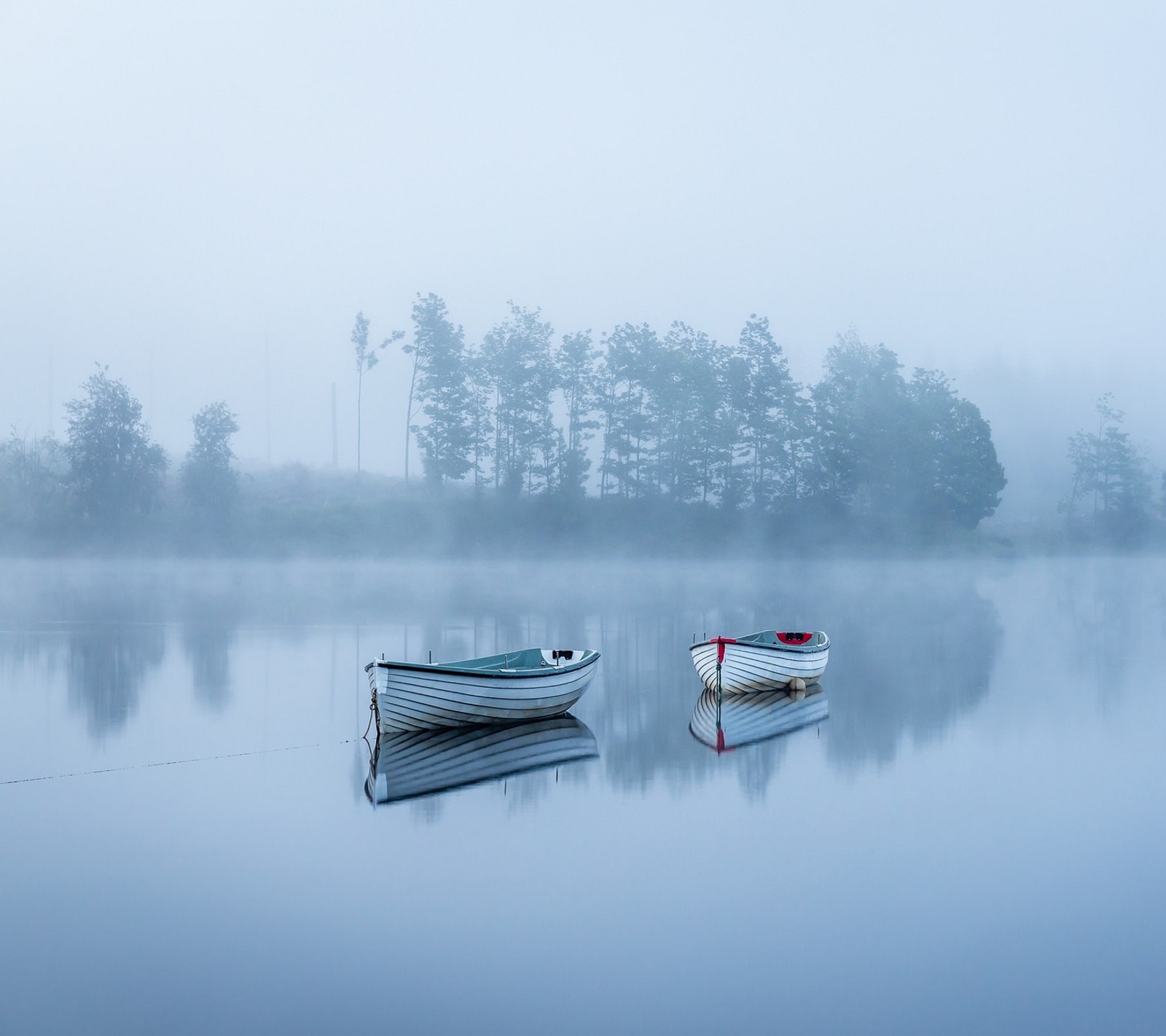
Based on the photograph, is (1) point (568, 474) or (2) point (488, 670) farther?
(1) point (568, 474)

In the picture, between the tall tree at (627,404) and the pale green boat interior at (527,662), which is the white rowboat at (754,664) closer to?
the pale green boat interior at (527,662)

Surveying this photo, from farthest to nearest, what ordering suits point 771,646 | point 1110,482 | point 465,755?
point 1110,482 → point 771,646 → point 465,755

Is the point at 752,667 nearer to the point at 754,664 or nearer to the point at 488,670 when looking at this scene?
the point at 754,664

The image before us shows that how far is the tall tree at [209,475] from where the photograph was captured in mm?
92375

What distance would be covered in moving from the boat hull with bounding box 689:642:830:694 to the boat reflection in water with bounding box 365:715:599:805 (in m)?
4.60

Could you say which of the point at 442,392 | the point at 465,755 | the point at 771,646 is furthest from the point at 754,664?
the point at 442,392

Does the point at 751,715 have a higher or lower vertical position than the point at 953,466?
lower

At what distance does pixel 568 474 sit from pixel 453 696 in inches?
2919

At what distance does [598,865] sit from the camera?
12.5 m

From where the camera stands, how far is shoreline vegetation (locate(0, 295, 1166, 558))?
295ft

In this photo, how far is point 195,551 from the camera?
93.1 meters

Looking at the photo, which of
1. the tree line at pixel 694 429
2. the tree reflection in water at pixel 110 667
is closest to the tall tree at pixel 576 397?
the tree line at pixel 694 429

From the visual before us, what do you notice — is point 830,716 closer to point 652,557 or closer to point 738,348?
point 652,557

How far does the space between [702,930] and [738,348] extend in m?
89.4
